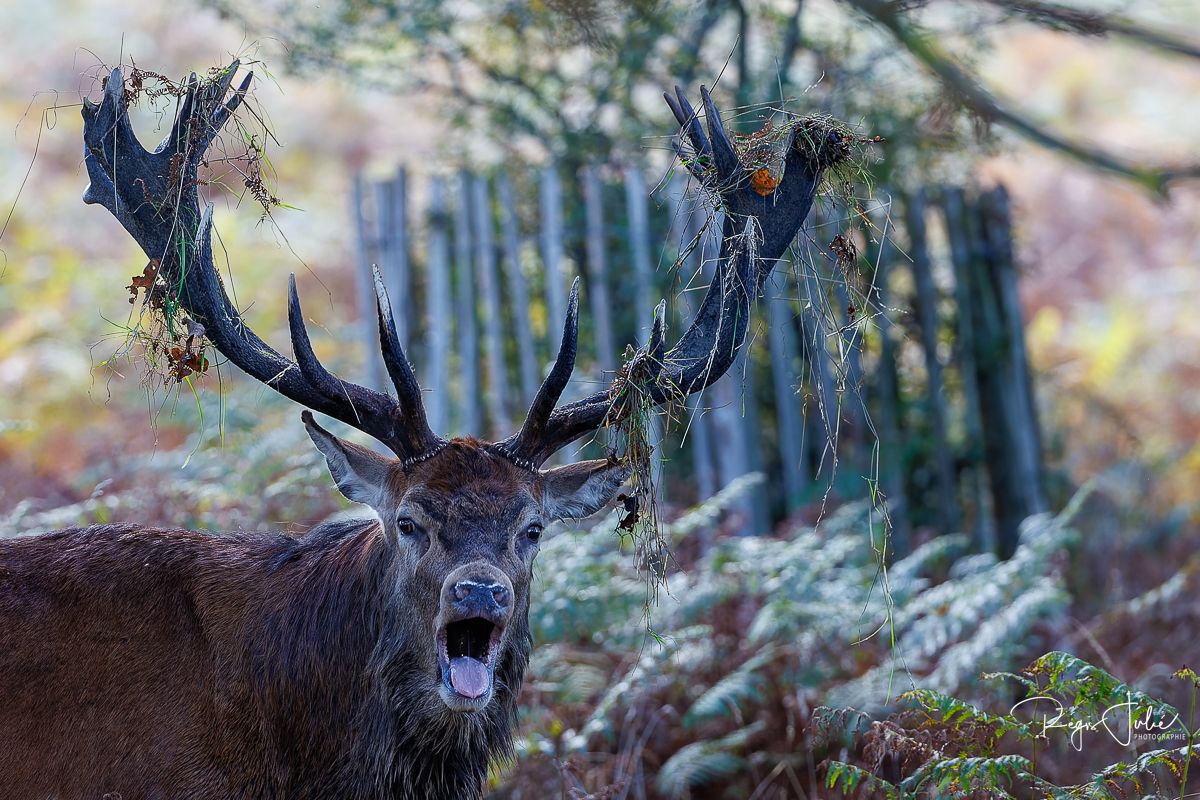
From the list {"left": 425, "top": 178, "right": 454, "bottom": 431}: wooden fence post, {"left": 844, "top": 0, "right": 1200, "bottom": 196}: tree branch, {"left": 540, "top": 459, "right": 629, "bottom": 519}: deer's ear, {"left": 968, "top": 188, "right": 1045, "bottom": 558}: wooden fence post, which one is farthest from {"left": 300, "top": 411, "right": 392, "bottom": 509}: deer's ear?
{"left": 968, "top": 188, "right": 1045, "bottom": 558}: wooden fence post

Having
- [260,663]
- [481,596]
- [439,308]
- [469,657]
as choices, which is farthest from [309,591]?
[439,308]

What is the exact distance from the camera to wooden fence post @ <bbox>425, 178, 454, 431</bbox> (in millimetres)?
10812

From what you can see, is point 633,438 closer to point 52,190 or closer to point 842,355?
point 842,355

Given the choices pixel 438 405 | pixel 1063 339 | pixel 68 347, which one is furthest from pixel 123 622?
pixel 1063 339

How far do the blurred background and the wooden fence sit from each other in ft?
0.11

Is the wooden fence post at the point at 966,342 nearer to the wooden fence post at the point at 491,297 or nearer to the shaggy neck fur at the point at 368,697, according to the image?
the wooden fence post at the point at 491,297

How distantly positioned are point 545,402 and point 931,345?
662 cm

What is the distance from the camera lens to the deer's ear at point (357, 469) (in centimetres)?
513

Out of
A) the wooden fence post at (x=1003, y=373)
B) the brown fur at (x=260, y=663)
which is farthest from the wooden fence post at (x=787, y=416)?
the brown fur at (x=260, y=663)

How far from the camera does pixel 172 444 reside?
1285cm

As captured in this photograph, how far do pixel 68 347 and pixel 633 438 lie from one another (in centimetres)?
1123

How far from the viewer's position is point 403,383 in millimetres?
4926

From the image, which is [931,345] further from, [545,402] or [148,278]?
[148,278]

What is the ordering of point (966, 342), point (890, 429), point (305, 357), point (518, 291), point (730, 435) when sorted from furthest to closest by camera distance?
point (966, 342)
point (890, 429)
point (518, 291)
point (730, 435)
point (305, 357)
